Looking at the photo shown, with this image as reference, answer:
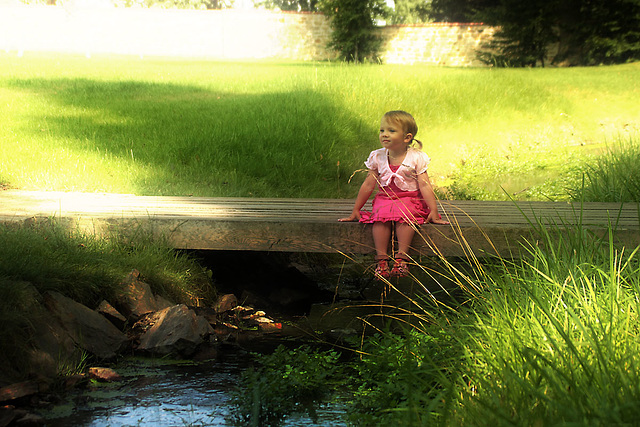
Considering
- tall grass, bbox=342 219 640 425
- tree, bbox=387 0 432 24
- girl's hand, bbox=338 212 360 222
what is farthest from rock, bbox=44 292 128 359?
tree, bbox=387 0 432 24

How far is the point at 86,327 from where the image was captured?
339 cm

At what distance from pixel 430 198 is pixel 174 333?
6.14ft

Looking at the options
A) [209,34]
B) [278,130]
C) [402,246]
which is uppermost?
[209,34]

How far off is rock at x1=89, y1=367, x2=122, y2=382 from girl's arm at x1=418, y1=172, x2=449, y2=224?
6.93 feet

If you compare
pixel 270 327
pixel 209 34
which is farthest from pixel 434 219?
pixel 209 34

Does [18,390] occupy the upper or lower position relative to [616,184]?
lower

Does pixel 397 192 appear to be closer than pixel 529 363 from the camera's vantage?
No

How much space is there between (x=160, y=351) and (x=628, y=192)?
4421mm

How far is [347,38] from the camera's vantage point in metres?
28.9

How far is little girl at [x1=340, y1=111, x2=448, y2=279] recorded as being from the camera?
13.2ft

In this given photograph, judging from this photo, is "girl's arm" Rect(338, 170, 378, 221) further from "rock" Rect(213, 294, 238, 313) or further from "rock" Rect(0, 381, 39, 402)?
"rock" Rect(0, 381, 39, 402)

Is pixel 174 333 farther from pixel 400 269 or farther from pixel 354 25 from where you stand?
pixel 354 25

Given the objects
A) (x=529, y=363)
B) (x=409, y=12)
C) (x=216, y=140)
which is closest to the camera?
(x=529, y=363)

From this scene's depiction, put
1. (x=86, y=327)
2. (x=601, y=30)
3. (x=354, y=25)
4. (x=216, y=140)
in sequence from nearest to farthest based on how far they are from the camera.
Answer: (x=86, y=327), (x=216, y=140), (x=601, y=30), (x=354, y=25)
